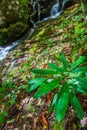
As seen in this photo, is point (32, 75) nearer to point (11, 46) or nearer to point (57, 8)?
point (11, 46)

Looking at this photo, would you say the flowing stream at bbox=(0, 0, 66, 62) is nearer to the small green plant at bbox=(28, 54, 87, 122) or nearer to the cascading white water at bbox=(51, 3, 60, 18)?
the cascading white water at bbox=(51, 3, 60, 18)

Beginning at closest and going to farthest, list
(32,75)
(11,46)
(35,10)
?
(32,75)
(11,46)
(35,10)

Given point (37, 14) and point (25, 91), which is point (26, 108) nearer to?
point (25, 91)

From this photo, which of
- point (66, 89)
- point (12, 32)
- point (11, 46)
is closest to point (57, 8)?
point (12, 32)

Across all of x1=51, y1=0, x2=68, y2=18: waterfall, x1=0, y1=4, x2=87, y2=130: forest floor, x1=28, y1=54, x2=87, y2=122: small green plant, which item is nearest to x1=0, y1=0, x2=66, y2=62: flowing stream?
x1=51, y1=0, x2=68, y2=18: waterfall

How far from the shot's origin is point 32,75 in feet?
13.3

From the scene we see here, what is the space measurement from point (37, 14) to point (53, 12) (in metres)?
0.54

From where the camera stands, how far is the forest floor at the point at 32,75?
3020 mm

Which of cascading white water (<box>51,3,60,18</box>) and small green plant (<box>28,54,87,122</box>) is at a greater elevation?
cascading white water (<box>51,3,60,18</box>)

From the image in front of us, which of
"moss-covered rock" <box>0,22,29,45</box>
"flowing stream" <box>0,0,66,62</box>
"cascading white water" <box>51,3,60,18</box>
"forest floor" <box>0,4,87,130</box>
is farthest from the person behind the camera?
"cascading white water" <box>51,3,60,18</box>

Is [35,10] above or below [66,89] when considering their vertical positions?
above

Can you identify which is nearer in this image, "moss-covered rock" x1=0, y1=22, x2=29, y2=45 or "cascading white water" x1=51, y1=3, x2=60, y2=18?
"moss-covered rock" x1=0, y1=22, x2=29, y2=45

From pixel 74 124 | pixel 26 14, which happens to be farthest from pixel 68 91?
pixel 26 14

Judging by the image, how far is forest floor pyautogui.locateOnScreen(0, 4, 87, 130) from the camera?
302 cm
